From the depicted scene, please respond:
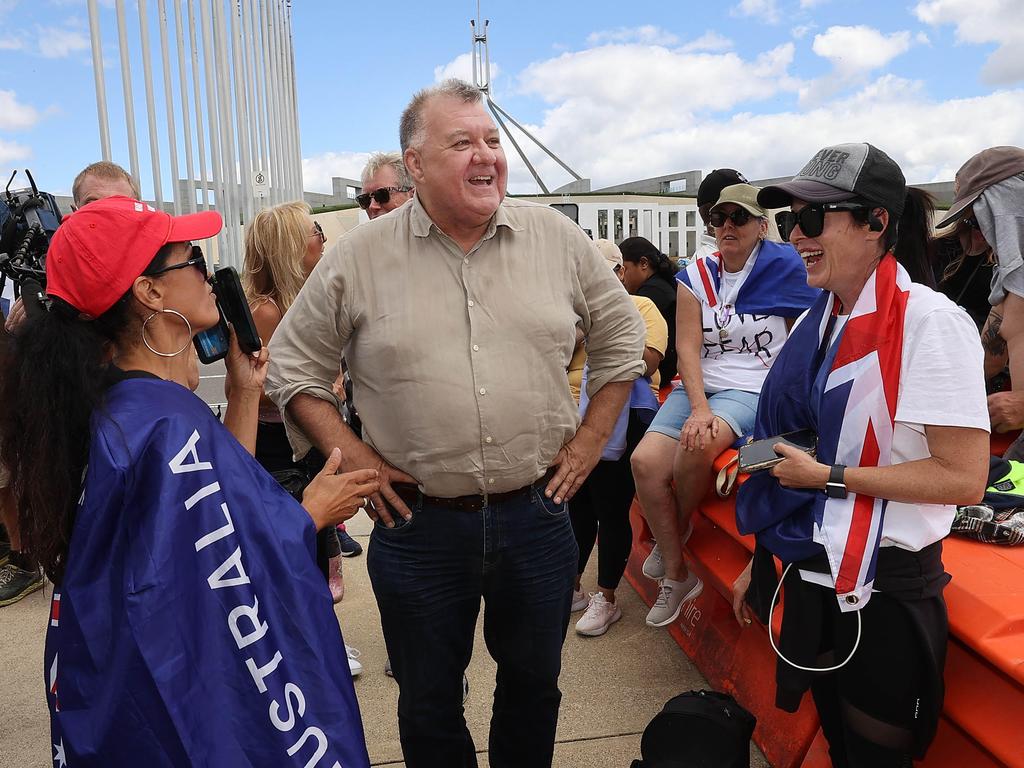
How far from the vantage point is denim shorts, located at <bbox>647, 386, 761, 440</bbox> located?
330cm

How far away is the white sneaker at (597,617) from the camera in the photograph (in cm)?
369

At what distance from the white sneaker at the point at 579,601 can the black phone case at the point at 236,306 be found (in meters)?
2.46

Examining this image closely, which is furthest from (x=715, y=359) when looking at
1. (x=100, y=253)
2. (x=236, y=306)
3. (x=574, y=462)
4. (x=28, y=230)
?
(x=28, y=230)

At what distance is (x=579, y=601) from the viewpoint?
395cm

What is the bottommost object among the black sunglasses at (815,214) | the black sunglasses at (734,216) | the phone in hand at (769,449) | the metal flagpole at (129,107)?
the phone in hand at (769,449)

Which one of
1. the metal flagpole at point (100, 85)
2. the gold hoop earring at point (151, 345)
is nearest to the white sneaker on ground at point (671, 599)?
the gold hoop earring at point (151, 345)

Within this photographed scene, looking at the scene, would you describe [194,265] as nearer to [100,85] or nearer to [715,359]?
[715,359]

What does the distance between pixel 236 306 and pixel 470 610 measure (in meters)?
1.12

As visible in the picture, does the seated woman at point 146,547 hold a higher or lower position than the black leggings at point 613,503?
higher

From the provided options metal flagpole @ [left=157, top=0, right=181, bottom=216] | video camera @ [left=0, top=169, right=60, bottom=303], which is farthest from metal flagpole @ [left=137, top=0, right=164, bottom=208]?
video camera @ [left=0, top=169, right=60, bottom=303]

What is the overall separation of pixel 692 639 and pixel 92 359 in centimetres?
283

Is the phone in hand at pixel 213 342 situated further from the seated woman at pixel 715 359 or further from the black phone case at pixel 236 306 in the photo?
the seated woman at pixel 715 359

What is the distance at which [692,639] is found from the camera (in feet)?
11.4

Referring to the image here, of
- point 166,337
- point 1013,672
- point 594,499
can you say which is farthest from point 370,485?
point 594,499
